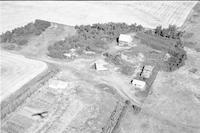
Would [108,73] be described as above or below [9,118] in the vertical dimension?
above

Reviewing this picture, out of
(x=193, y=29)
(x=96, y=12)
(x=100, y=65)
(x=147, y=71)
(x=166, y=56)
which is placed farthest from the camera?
(x=96, y=12)

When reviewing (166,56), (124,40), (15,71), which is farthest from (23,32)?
(166,56)

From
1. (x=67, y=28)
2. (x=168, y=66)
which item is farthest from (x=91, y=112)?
(x=67, y=28)

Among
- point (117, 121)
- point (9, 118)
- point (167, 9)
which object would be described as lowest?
point (9, 118)

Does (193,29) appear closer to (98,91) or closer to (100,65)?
(100,65)

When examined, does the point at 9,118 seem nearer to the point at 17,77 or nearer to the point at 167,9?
the point at 17,77

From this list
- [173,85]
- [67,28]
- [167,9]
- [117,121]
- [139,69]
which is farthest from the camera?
[167,9]

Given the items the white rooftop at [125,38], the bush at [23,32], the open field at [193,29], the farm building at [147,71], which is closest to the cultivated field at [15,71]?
the bush at [23,32]
